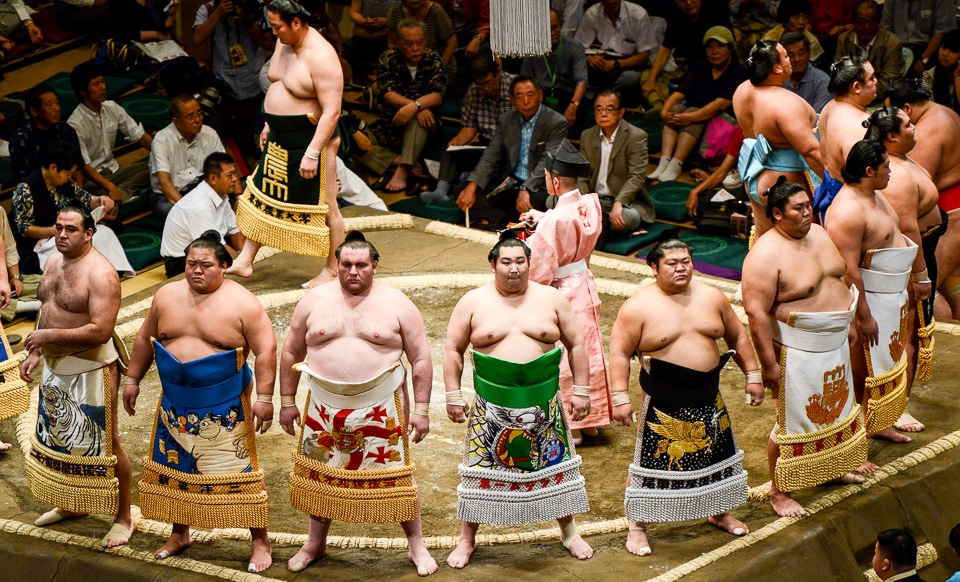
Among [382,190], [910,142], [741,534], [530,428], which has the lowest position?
[382,190]

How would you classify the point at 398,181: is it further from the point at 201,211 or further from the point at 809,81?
the point at 809,81

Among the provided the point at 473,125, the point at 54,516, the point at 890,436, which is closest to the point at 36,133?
the point at 473,125

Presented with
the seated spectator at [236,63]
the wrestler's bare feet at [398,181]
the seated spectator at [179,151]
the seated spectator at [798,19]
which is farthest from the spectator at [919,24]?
the seated spectator at [179,151]

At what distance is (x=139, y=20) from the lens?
278 inches

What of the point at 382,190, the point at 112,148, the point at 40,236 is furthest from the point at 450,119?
the point at 40,236

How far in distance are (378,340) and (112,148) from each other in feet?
11.3

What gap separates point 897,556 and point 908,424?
902 millimetres

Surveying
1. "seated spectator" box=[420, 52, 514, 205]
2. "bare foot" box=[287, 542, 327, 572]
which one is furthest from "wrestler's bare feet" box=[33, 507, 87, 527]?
"seated spectator" box=[420, 52, 514, 205]

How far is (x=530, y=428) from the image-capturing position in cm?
344

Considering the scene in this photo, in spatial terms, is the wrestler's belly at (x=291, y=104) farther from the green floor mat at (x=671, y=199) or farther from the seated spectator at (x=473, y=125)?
the green floor mat at (x=671, y=199)

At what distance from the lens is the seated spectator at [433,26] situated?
7.03 metres

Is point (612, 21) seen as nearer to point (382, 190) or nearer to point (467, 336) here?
point (382, 190)

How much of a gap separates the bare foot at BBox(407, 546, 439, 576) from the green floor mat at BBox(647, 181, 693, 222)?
3022 mm

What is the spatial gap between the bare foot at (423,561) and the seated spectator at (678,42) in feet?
12.1
